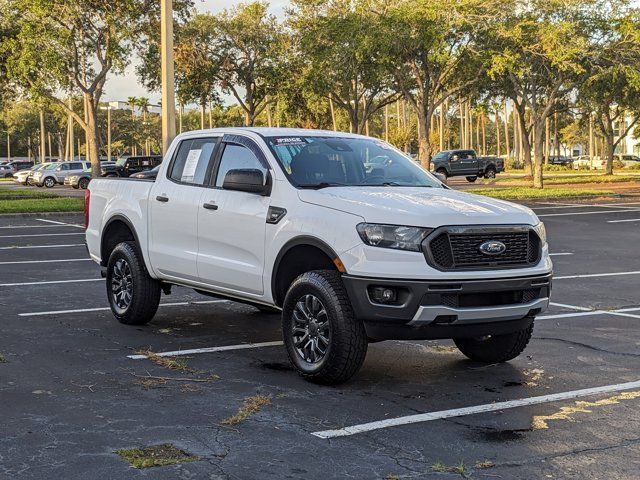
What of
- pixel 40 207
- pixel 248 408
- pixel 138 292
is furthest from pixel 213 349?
pixel 40 207

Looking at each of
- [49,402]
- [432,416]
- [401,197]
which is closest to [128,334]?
[49,402]

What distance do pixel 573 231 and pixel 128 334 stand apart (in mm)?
14806

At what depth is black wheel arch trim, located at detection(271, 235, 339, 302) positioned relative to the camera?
669cm

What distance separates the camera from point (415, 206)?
660 cm

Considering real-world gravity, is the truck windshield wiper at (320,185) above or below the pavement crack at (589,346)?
above

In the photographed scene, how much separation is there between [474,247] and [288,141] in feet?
6.93

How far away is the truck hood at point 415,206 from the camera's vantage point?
6.45 meters

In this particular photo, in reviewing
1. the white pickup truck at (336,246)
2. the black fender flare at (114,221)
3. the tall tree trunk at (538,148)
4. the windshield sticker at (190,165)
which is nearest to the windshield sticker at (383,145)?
the white pickup truck at (336,246)

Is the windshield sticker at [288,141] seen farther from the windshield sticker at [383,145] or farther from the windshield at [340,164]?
the windshield sticker at [383,145]

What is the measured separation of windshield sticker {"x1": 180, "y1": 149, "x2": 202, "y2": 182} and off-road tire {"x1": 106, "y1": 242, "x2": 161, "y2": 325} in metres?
1.05

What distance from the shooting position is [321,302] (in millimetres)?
6688

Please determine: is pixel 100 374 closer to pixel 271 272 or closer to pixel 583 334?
pixel 271 272

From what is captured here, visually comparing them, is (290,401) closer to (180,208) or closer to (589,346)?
(180,208)

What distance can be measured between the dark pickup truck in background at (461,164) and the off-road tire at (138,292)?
4514 centimetres
